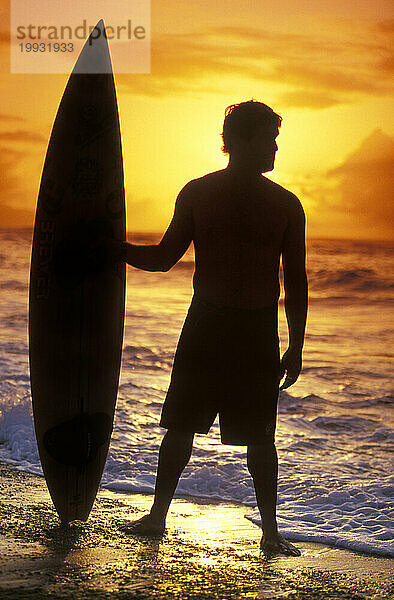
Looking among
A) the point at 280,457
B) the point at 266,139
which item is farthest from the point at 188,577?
the point at 280,457

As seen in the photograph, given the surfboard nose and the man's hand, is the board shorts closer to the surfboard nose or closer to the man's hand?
the man's hand

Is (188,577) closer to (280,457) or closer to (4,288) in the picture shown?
(280,457)

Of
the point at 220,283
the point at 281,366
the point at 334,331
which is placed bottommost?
the point at 334,331

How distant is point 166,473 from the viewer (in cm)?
328

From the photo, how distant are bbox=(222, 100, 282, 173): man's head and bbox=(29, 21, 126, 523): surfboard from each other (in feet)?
2.53

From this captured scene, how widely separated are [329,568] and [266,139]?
1.80 m

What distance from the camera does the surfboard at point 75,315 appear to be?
3.58 m

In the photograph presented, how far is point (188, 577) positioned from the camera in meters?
2.72

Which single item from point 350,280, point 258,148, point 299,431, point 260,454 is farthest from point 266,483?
point 350,280

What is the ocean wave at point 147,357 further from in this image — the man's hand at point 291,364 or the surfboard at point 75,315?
the man's hand at point 291,364

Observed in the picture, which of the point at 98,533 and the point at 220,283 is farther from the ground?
the point at 220,283

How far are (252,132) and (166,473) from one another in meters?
1.52

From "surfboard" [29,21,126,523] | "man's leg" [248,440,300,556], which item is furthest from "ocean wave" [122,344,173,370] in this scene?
"man's leg" [248,440,300,556]

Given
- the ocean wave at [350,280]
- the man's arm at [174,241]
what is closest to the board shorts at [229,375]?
the man's arm at [174,241]
